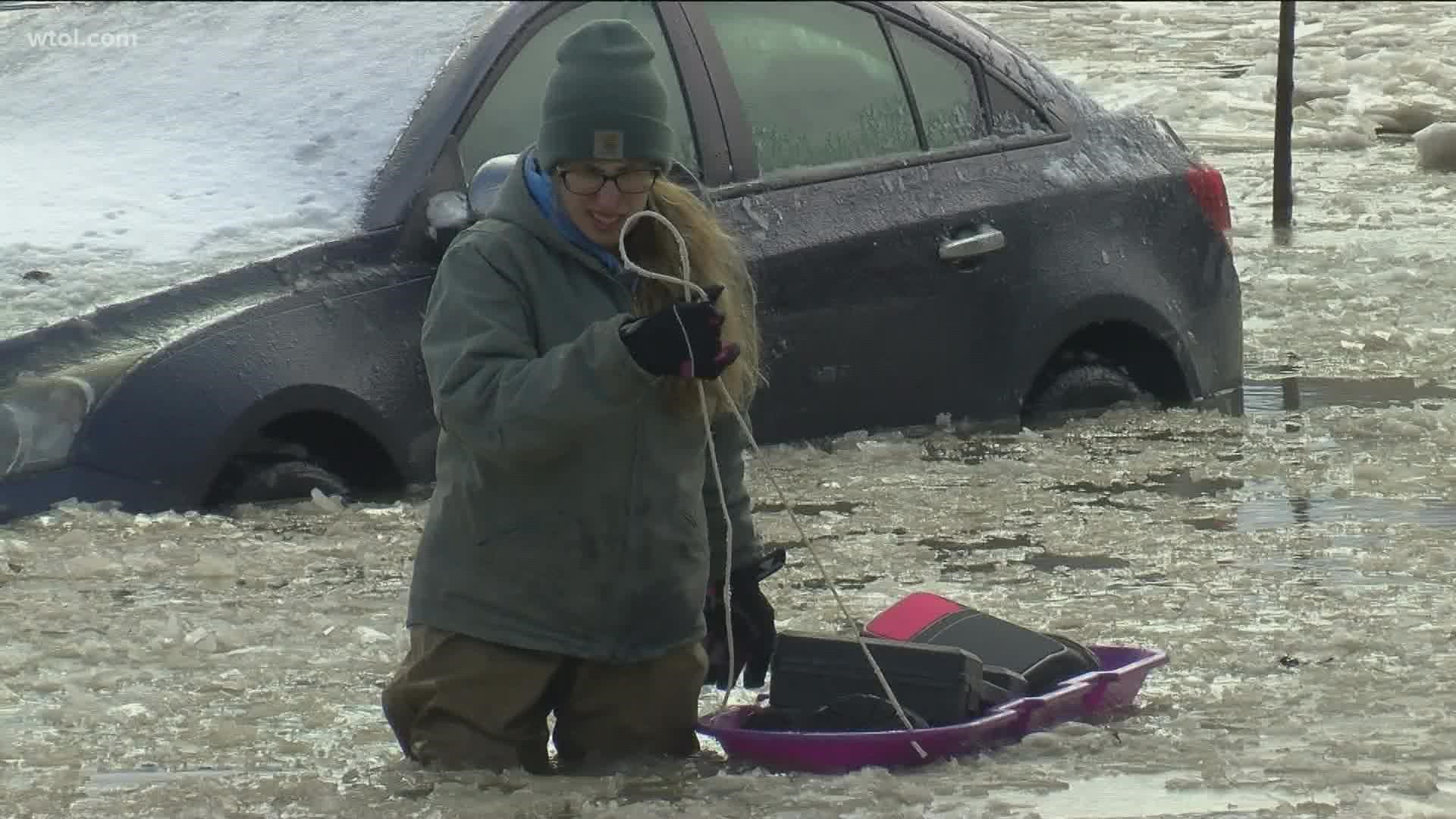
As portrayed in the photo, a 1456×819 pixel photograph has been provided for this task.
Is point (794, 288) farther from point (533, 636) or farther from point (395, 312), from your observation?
point (533, 636)

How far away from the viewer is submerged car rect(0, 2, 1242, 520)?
18.2 feet

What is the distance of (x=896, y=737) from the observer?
4188 millimetres

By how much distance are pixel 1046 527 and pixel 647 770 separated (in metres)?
2.44

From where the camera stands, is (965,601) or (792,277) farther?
(792,277)

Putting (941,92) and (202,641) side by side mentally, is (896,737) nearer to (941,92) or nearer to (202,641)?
(202,641)

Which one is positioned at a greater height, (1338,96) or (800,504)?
(800,504)

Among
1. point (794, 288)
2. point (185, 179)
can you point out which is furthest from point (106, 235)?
point (794, 288)

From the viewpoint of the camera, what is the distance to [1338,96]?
16.9m

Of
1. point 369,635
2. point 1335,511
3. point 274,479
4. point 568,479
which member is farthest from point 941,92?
point 568,479

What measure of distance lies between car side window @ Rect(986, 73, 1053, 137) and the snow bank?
149cm

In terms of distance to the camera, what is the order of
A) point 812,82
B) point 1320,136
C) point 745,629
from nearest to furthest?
point 745,629 → point 812,82 → point 1320,136

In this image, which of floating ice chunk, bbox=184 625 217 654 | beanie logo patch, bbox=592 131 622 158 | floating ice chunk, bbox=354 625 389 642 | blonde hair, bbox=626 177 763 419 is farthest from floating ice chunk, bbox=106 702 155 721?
beanie logo patch, bbox=592 131 622 158

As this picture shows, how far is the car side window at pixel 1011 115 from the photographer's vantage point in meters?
7.24

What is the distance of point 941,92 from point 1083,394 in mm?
938
